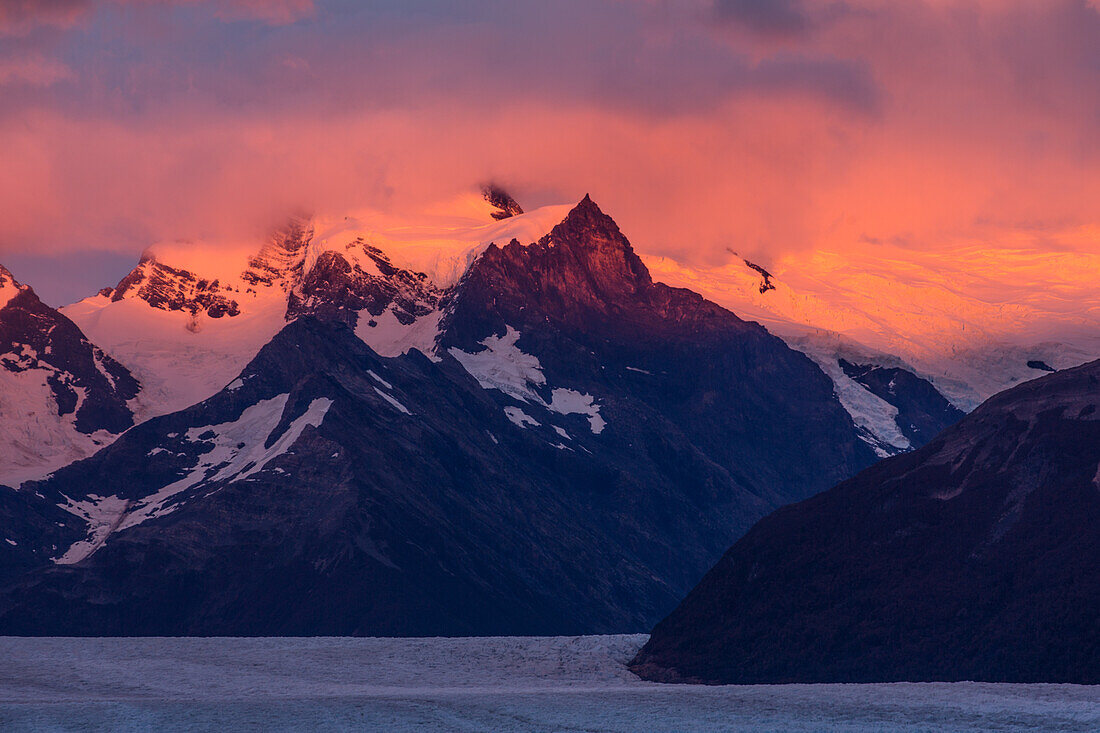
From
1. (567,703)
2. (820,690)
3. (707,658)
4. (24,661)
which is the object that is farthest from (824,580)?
(24,661)

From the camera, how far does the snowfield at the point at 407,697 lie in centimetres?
10081

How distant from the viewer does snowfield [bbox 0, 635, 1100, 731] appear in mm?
100812

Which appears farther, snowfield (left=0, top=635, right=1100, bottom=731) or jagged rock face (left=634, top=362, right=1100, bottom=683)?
jagged rock face (left=634, top=362, right=1100, bottom=683)

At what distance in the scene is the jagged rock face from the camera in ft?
450

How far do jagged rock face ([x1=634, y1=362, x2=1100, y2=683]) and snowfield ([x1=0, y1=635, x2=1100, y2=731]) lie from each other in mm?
16463

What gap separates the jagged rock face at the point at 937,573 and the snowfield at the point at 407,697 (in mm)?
16463

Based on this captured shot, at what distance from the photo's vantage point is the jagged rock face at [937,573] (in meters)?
137

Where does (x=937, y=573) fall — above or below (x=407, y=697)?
above

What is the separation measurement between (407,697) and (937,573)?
55.6 m

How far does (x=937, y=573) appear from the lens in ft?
491

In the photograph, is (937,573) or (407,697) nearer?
(407,697)

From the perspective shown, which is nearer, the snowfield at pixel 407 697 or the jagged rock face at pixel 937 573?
the snowfield at pixel 407 697

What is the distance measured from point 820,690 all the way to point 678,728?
17033 millimetres

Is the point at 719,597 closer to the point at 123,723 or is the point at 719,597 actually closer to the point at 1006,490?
the point at 1006,490
